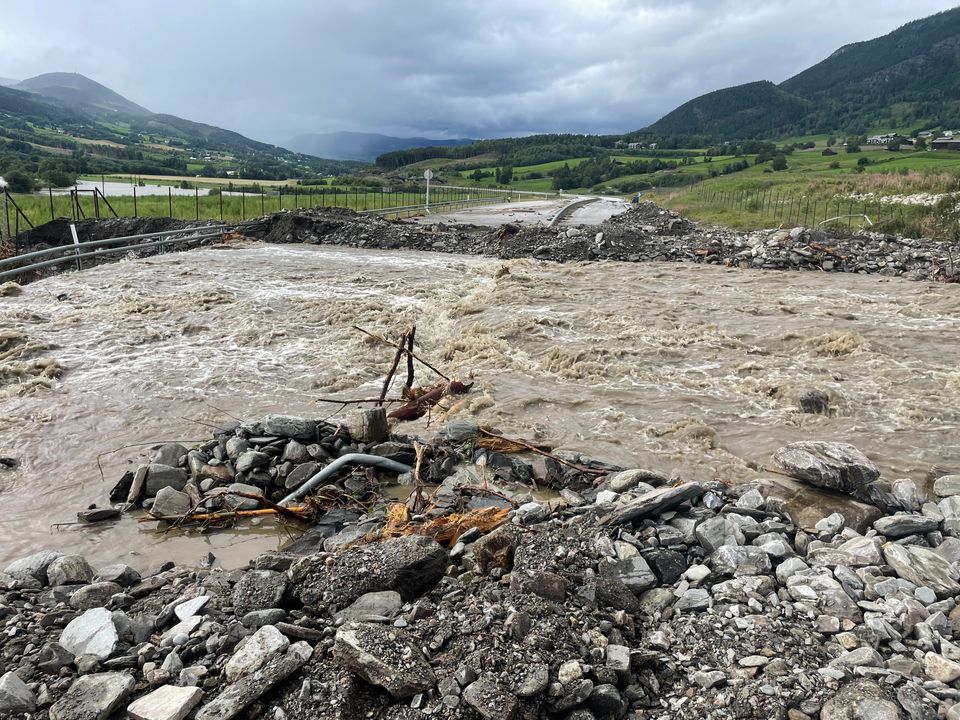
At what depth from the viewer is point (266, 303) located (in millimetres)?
17672

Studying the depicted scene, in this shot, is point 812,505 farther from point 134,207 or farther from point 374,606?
point 134,207

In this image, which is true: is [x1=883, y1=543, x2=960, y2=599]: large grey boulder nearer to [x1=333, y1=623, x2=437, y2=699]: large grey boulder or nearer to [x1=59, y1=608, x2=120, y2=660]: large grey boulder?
[x1=333, y1=623, x2=437, y2=699]: large grey boulder

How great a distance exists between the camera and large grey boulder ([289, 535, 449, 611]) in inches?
177

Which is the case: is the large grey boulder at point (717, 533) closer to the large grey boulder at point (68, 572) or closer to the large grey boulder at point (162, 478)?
the large grey boulder at point (68, 572)

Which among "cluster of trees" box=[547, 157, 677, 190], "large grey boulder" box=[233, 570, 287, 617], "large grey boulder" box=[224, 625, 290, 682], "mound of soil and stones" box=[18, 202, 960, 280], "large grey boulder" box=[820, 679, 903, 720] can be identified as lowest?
"large grey boulder" box=[233, 570, 287, 617]

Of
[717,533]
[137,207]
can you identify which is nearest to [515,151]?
[137,207]

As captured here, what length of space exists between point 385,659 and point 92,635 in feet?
7.02

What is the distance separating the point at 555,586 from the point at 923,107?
7839 inches

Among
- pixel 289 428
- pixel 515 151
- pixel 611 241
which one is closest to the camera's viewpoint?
pixel 289 428

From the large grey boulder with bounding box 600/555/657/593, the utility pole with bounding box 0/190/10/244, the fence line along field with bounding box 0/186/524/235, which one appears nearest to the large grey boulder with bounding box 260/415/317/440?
the large grey boulder with bounding box 600/555/657/593

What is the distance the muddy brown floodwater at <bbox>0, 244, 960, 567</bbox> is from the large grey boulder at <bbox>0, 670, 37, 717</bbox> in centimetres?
247

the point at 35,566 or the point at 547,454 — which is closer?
the point at 35,566

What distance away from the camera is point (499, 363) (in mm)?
12664

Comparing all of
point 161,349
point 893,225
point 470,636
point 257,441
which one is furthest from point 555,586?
point 893,225
